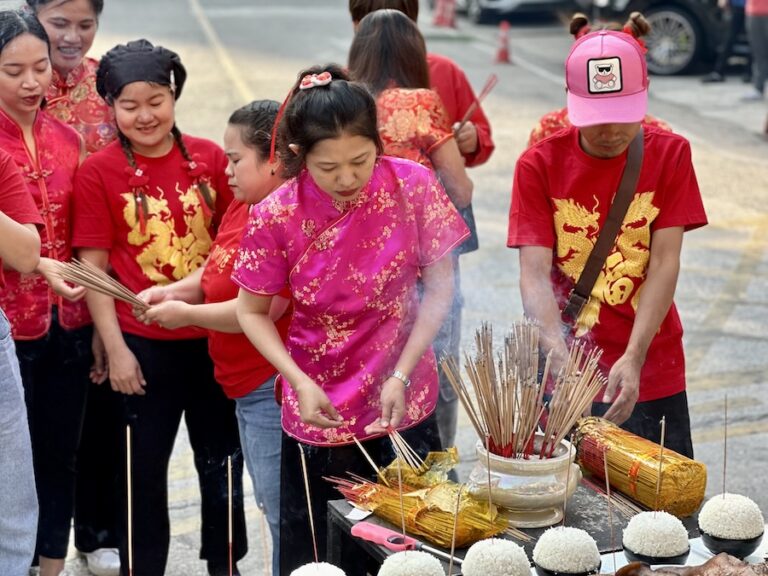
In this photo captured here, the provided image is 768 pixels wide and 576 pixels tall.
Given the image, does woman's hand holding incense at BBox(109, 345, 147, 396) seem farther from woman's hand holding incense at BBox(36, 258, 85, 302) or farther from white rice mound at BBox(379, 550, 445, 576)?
white rice mound at BBox(379, 550, 445, 576)

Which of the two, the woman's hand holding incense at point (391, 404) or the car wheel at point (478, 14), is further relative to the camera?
the car wheel at point (478, 14)

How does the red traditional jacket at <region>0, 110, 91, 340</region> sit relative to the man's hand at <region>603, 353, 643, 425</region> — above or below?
above

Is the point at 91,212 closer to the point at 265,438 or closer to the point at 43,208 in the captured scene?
the point at 43,208

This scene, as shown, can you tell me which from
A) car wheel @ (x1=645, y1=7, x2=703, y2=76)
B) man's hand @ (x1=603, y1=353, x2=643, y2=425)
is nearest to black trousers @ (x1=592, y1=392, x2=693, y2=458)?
man's hand @ (x1=603, y1=353, x2=643, y2=425)

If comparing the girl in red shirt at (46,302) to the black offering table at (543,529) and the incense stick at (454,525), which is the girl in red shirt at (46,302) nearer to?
the black offering table at (543,529)

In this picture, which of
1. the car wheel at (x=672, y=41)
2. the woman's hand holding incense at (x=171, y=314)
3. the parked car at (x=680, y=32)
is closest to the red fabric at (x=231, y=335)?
the woman's hand holding incense at (x=171, y=314)

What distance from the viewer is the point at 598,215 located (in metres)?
3.08

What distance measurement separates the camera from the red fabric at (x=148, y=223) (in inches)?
135

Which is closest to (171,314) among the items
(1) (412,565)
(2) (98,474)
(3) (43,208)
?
(3) (43,208)

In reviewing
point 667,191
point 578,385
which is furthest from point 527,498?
point 667,191

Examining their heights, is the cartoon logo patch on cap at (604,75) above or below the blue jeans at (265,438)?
above

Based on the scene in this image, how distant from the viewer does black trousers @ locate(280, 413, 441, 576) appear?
2941mm

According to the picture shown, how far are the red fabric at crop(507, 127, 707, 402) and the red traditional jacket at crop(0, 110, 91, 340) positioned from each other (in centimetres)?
129

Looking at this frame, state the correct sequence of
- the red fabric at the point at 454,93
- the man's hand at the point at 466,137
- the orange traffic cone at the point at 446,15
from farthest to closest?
the orange traffic cone at the point at 446,15
the red fabric at the point at 454,93
the man's hand at the point at 466,137
